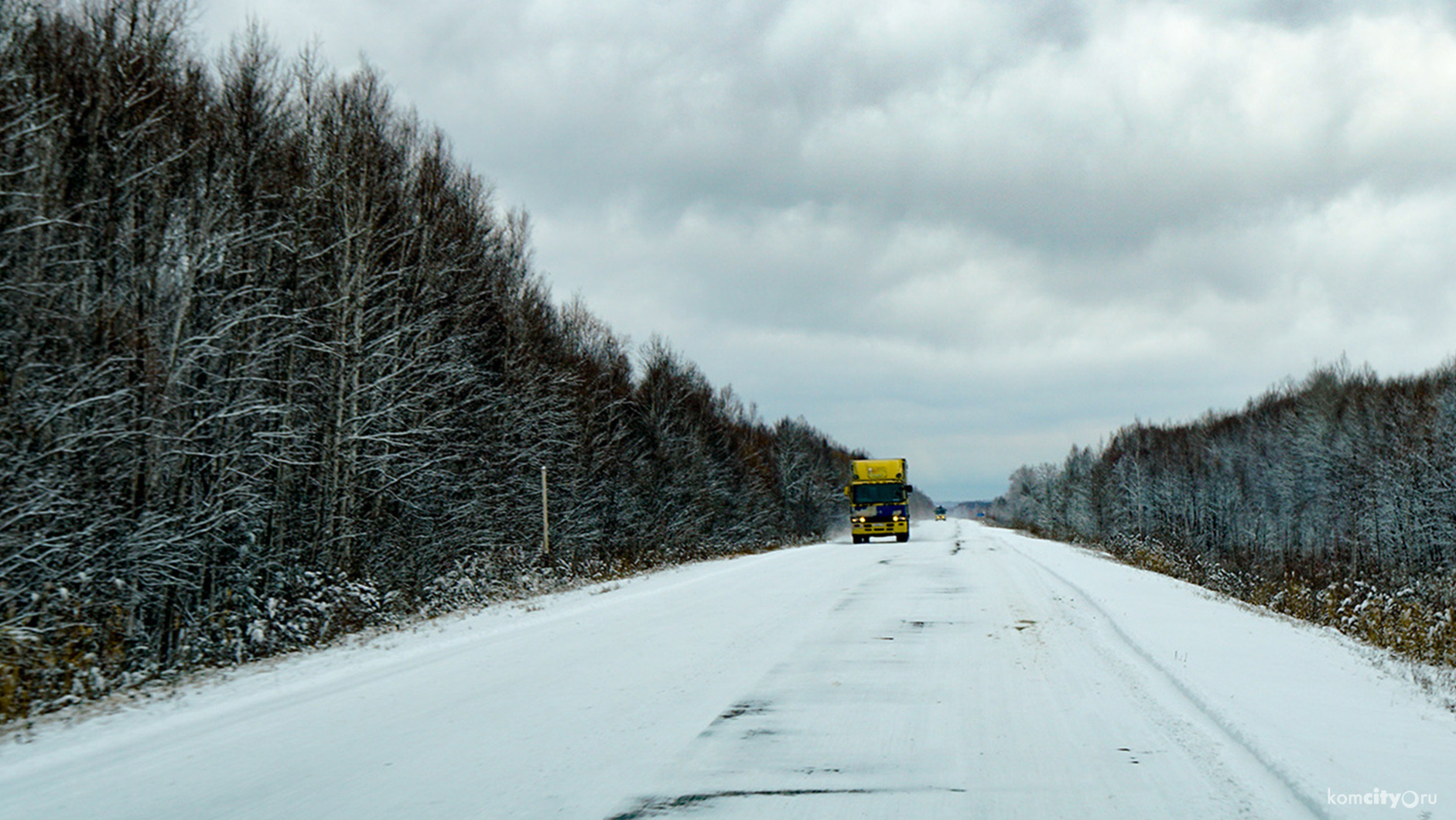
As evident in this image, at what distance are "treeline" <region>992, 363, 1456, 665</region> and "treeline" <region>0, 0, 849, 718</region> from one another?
1569 centimetres

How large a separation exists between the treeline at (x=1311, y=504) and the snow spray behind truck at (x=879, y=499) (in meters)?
9.81

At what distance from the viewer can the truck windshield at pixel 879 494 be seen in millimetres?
40656

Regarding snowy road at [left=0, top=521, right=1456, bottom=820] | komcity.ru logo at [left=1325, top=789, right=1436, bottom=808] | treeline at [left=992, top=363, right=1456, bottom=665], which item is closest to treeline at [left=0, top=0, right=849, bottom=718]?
snowy road at [left=0, top=521, right=1456, bottom=820]

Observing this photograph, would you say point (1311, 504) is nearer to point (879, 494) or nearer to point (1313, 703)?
point (879, 494)

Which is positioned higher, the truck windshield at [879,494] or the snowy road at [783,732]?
the truck windshield at [879,494]

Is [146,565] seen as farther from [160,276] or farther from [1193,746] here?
[1193,746]

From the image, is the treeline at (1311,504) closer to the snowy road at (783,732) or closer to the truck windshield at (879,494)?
the snowy road at (783,732)

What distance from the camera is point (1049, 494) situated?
128 m

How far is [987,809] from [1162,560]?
26.2 meters

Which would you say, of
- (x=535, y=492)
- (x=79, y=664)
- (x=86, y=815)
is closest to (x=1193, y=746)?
(x=86, y=815)

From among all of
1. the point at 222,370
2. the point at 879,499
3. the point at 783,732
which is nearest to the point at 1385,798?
the point at 783,732

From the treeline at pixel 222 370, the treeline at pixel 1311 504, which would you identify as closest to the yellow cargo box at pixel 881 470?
the treeline at pixel 1311 504

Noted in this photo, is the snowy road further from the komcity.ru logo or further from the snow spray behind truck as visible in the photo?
the snow spray behind truck

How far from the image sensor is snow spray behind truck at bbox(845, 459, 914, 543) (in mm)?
40406
